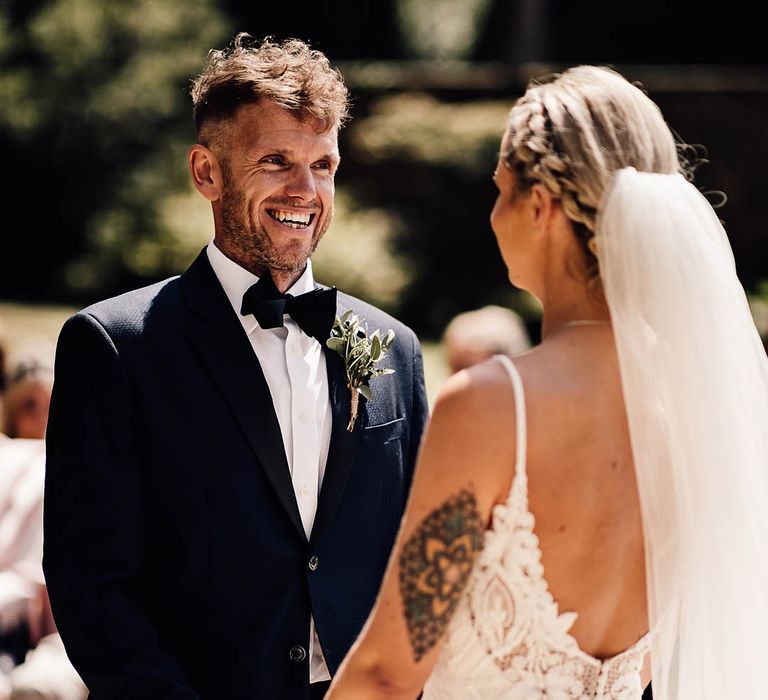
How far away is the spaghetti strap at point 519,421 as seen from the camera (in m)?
1.90

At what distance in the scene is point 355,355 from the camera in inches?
110

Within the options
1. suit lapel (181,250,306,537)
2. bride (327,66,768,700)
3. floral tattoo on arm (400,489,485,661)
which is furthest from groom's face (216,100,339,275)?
floral tattoo on arm (400,489,485,661)

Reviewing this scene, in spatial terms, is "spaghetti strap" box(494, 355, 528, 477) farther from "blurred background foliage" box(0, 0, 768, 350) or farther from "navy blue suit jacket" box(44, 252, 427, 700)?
"blurred background foliage" box(0, 0, 768, 350)

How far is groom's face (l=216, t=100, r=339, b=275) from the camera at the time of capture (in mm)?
2746

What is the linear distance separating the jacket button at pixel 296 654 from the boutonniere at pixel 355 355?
562 millimetres

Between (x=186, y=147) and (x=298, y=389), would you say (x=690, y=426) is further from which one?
(x=186, y=147)

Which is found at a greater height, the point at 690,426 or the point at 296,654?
the point at 690,426

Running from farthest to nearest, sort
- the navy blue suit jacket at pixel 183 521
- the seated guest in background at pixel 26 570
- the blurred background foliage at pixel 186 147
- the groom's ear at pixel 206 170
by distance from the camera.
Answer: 1. the blurred background foliage at pixel 186 147
2. the seated guest in background at pixel 26 570
3. the groom's ear at pixel 206 170
4. the navy blue suit jacket at pixel 183 521

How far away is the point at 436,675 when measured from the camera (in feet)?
7.11

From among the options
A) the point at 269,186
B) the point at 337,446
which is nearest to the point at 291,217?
the point at 269,186

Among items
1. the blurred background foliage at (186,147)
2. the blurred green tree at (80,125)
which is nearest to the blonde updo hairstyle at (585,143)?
the blurred background foliage at (186,147)

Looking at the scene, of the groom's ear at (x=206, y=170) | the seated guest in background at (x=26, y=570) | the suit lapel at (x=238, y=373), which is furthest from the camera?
the seated guest in background at (x=26, y=570)

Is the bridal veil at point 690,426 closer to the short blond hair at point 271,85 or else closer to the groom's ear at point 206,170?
the short blond hair at point 271,85

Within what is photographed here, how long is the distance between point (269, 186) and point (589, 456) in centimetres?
117
